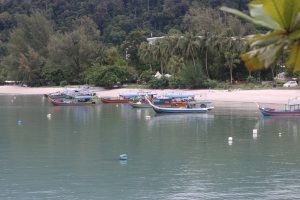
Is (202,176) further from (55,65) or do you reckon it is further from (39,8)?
(39,8)

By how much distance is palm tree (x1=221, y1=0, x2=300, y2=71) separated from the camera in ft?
9.58

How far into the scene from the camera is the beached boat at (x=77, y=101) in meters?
81.8

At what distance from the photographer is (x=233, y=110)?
6581 centimetres

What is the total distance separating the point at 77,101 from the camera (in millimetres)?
83125

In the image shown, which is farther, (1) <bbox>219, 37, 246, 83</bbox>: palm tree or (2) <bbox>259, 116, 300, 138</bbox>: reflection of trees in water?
(1) <bbox>219, 37, 246, 83</bbox>: palm tree

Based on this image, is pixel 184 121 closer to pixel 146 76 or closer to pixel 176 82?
pixel 176 82

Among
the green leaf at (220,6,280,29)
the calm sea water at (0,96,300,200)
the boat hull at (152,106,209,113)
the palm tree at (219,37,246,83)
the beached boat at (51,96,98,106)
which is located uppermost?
the palm tree at (219,37,246,83)

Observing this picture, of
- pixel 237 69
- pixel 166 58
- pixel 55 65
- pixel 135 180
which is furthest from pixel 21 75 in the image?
pixel 135 180

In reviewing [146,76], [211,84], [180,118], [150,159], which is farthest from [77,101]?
[150,159]

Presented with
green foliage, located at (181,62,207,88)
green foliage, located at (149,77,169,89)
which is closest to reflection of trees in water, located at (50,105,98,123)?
green foliage, located at (181,62,207,88)

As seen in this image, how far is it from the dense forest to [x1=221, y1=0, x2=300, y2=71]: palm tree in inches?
2288

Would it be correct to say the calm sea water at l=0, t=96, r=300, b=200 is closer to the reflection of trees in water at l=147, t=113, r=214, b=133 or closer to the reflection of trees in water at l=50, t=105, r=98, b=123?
the reflection of trees in water at l=147, t=113, r=214, b=133

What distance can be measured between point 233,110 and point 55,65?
60.4 m

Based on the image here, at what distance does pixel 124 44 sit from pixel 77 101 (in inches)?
1341
